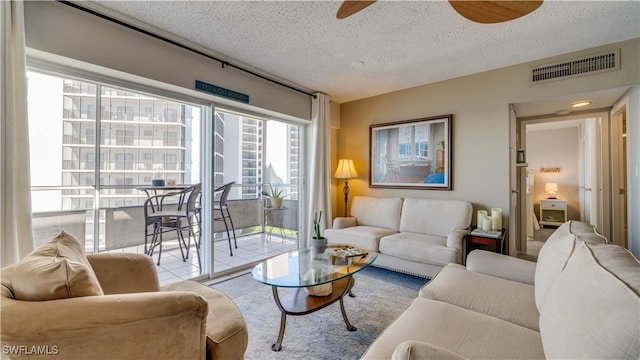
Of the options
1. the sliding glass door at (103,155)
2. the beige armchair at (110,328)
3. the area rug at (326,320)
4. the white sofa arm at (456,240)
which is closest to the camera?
the beige armchair at (110,328)

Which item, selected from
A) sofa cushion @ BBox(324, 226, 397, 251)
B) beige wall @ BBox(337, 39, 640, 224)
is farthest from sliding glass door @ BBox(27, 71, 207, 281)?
beige wall @ BBox(337, 39, 640, 224)

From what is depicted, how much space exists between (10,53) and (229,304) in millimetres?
2043

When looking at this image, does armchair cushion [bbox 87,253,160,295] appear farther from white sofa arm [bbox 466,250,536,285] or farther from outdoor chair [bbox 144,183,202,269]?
white sofa arm [bbox 466,250,536,285]

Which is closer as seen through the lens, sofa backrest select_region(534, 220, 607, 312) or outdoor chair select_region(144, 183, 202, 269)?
sofa backrest select_region(534, 220, 607, 312)

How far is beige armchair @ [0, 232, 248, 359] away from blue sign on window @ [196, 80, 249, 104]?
2.15 meters

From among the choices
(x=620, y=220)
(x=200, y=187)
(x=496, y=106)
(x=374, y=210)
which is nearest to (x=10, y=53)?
(x=200, y=187)

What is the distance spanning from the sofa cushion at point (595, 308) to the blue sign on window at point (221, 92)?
3.05 m

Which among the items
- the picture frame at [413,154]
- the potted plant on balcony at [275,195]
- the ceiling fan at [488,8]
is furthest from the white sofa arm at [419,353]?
the potted plant on balcony at [275,195]

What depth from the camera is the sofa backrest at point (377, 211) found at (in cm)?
368

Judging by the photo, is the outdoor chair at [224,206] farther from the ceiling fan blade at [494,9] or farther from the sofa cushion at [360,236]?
the ceiling fan blade at [494,9]

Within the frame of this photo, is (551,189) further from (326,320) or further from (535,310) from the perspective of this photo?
(326,320)

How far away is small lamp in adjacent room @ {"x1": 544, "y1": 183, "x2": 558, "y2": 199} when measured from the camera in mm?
5797

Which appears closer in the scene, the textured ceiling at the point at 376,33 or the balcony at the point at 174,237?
the textured ceiling at the point at 376,33

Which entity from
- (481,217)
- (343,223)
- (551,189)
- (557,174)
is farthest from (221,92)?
(557,174)
